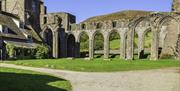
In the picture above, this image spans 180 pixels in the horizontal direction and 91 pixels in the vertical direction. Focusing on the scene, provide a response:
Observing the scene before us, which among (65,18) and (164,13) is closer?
(164,13)

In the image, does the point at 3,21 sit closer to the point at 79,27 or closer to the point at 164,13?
the point at 79,27

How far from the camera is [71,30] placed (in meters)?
67.2

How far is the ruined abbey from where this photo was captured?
4903cm

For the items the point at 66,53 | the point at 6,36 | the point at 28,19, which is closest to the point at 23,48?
the point at 6,36

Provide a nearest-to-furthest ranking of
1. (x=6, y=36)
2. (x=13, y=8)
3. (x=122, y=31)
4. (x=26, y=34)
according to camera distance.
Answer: (x=6, y=36) → (x=26, y=34) → (x=122, y=31) → (x=13, y=8)

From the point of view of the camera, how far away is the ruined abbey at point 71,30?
4903cm

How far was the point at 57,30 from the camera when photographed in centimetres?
6488

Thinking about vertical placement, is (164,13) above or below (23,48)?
above

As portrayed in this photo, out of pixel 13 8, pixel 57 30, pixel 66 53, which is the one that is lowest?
pixel 66 53

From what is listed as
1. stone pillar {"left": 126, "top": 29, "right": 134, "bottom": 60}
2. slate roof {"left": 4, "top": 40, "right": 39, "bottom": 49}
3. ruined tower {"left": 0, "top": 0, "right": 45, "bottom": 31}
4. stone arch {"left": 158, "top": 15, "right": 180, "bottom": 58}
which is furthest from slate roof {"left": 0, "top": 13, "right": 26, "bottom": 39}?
stone arch {"left": 158, "top": 15, "right": 180, "bottom": 58}

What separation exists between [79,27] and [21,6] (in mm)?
11321

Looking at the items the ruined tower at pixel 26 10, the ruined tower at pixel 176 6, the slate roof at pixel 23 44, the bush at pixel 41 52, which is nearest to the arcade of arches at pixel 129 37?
the ruined tower at pixel 176 6

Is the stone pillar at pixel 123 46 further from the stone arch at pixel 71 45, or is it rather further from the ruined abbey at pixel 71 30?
the stone arch at pixel 71 45

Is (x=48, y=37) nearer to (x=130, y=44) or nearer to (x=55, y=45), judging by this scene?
(x=55, y=45)
